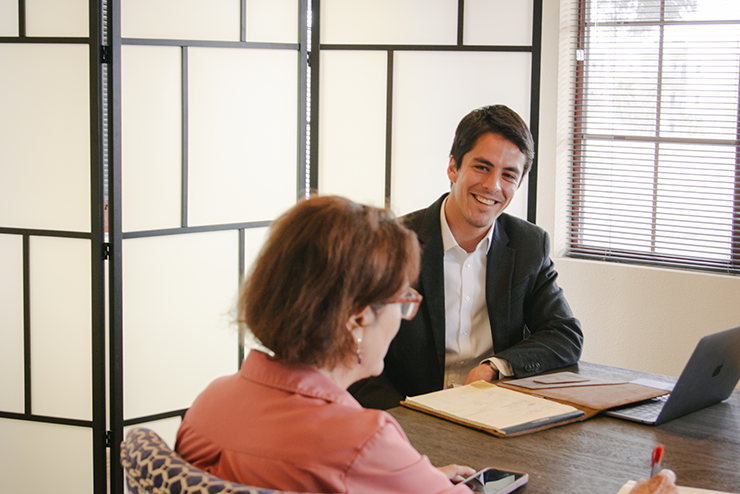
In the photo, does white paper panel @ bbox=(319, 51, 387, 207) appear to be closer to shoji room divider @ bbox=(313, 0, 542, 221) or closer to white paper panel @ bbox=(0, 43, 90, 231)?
shoji room divider @ bbox=(313, 0, 542, 221)

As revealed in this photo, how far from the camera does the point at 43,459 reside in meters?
2.67

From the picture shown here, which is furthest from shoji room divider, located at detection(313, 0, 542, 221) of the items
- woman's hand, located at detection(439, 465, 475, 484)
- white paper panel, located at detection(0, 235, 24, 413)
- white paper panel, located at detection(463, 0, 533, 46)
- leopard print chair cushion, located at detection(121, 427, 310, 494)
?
leopard print chair cushion, located at detection(121, 427, 310, 494)

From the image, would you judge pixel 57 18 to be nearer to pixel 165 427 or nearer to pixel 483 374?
pixel 165 427

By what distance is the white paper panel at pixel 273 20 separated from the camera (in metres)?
2.91

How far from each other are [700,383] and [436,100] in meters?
1.86

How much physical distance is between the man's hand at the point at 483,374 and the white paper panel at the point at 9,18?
2083mm

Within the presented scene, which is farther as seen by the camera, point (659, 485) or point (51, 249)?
point (51, 249)

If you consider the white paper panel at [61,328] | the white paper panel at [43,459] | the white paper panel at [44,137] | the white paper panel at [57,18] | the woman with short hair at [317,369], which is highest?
the white paper panel at [57,18]

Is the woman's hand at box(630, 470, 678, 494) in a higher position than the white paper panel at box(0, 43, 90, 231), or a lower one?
lower

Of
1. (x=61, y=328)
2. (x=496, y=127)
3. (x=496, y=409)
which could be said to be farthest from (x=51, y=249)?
(x=496, y=409)

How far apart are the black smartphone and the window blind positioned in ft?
7.72

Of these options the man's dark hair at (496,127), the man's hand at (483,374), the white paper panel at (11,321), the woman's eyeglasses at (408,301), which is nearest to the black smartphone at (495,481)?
the woman's eyeglasses at (408,301)

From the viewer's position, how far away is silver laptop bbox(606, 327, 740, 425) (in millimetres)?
1410

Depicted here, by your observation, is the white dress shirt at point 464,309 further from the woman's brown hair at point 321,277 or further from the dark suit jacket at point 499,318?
the woman's brown hair at point 321,277
